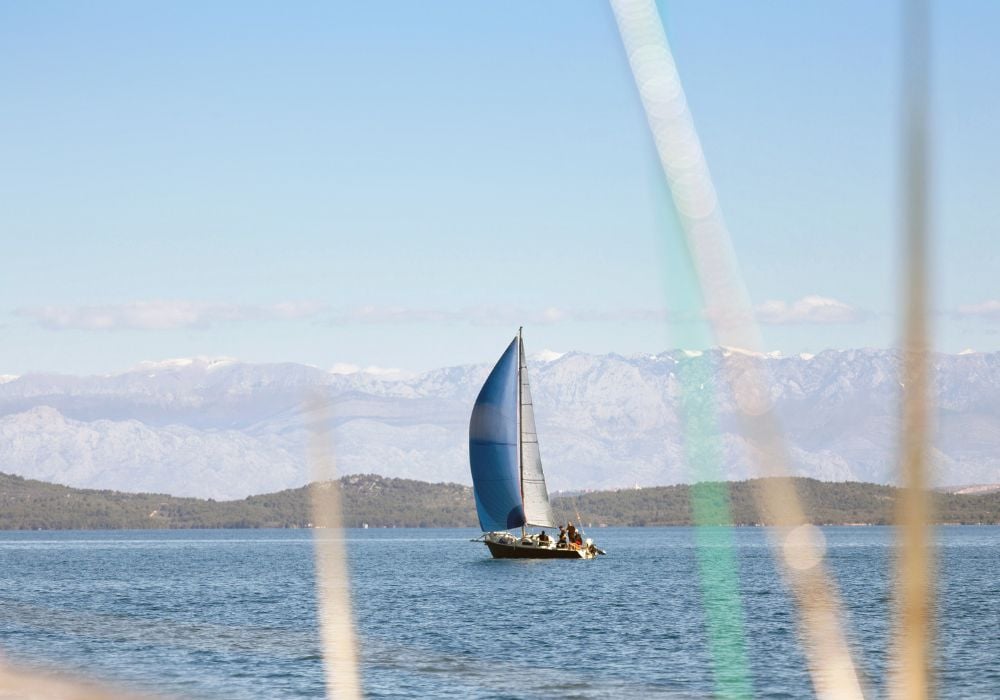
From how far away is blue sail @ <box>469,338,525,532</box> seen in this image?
400 feet

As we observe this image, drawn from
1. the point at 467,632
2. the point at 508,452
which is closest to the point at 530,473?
the point at 508,452

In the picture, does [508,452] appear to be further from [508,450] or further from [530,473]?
[530,473]

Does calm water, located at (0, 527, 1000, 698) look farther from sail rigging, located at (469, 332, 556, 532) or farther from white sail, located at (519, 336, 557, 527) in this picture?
sail rigging, located at (469, 332, 556, 532)

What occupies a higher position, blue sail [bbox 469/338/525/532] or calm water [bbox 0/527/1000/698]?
blue sail [bbox 469/338/525/532]

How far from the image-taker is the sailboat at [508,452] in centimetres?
12219

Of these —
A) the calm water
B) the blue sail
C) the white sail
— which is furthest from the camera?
the white sail

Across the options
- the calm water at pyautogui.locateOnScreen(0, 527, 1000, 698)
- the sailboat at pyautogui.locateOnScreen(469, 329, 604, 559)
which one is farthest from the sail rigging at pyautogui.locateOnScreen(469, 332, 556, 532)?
the calm water at pyautogui.locateOnScreen(0, 527, 1000, 698)

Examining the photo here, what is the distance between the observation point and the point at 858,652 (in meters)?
56.7

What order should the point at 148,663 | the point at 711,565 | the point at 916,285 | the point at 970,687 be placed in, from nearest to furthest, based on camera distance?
the point at 916,285 → the point at 970,687 → the point at 148,663 → the point at 711,565

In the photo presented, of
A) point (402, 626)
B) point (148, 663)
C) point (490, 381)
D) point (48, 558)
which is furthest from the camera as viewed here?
point (48, 558)

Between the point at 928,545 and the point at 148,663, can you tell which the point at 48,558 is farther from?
the point at 928,545

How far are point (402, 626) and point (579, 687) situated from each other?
26.1 metres

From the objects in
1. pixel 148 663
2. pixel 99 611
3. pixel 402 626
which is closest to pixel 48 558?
pixel 99 611

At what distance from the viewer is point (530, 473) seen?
125062 millimetres
